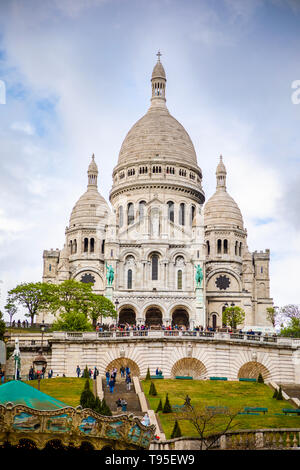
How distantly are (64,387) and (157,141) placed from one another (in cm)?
6421

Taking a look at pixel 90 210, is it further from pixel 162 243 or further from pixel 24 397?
pixel 24 397

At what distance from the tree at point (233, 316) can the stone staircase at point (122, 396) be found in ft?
121

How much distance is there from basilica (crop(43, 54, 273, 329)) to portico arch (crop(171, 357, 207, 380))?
2912 cm

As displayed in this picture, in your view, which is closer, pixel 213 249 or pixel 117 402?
pixel 117 402

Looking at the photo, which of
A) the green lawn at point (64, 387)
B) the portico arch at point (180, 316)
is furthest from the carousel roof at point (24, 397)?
the portico arch at point (180, 316)

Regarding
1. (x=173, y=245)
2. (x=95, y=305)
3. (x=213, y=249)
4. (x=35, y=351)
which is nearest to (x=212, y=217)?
(x=213, y=249)

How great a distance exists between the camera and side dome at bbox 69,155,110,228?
103 meters

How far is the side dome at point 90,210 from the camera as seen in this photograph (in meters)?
103

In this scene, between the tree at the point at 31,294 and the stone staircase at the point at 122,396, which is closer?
the stone staircase at the point at 122,396

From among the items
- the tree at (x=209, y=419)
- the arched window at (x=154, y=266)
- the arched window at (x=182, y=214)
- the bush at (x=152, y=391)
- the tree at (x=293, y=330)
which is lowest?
the tree at (x=209, y=419)

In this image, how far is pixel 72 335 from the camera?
5641 cm

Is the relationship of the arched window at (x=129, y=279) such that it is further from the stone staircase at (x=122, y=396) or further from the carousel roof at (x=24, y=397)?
the carousel roof at (x=24, y=397)
